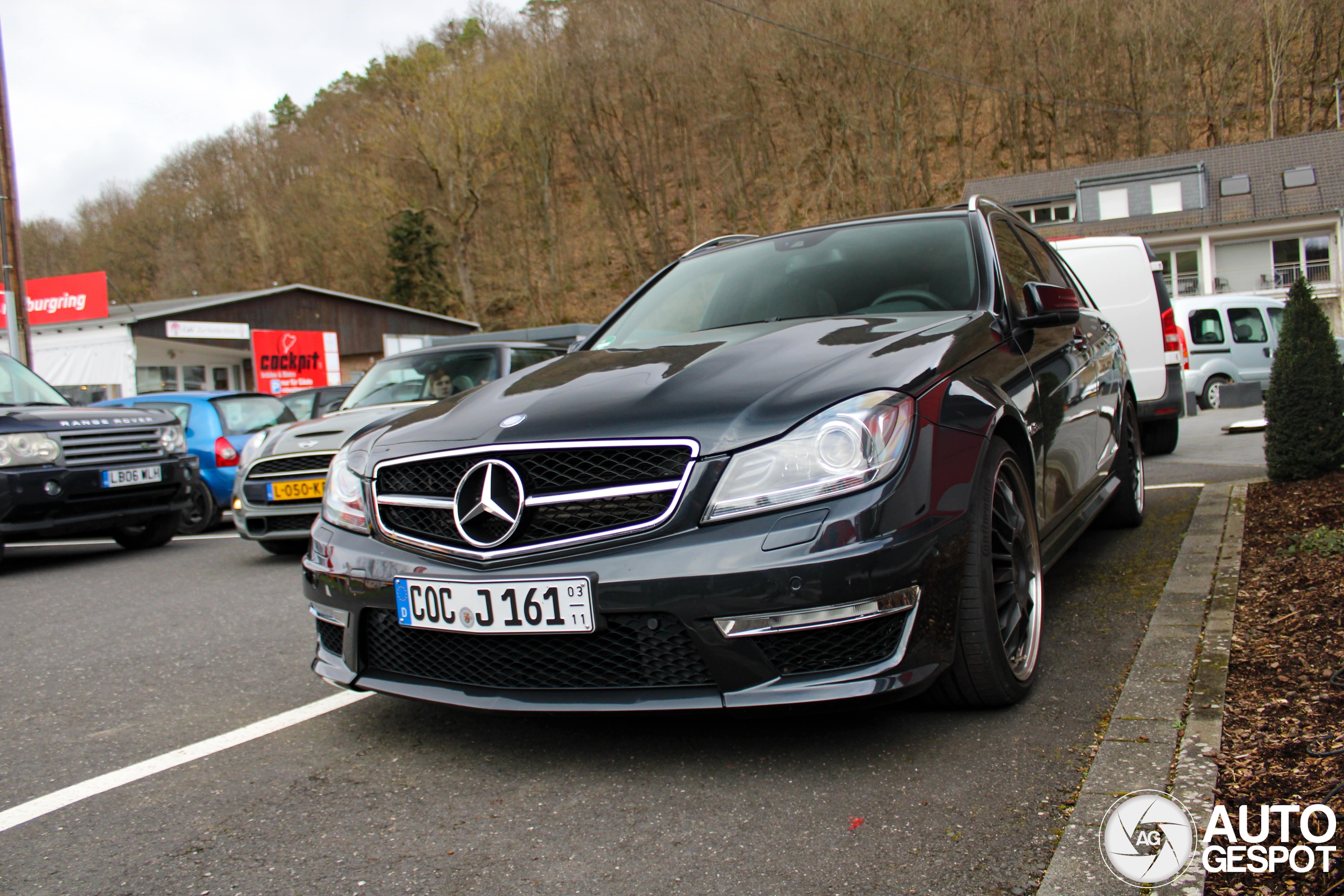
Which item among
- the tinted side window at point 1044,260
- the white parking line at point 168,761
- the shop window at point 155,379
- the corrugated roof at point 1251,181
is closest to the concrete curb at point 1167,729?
the tinted side window at point 1044,260

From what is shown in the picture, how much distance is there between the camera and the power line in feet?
121

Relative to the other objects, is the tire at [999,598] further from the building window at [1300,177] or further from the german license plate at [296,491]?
the building window at [1300,177]

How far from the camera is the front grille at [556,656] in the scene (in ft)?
8.21

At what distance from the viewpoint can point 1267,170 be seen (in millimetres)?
41312

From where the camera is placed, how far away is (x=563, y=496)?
261 cm

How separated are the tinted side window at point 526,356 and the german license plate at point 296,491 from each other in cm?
167

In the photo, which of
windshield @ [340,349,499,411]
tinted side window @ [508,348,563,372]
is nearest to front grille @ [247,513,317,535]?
windshield @ [340,349,499,411]

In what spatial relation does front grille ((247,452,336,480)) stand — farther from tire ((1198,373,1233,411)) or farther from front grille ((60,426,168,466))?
tire ((1198,373,1233,411))

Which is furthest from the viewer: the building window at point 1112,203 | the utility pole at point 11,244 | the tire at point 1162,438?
the building window at point 1112,203

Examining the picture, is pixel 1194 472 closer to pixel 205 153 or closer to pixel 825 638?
pixel 825 638

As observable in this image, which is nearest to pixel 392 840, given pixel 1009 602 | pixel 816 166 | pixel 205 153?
pixel 1009 602

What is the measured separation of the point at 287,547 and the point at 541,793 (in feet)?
19.1

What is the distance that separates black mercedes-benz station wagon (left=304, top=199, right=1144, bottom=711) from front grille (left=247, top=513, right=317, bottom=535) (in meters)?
4.12

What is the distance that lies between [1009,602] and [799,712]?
0.92m
